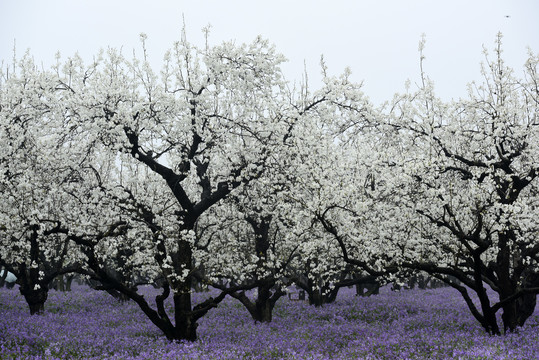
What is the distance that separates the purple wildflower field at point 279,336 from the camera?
42.5 ft

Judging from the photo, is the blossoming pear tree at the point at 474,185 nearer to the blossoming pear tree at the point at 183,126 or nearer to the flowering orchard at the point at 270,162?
the flowering orchard at the point at 270,162

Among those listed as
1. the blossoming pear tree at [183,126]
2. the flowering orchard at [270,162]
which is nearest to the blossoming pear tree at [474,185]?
the flowering orchard at [270,162]

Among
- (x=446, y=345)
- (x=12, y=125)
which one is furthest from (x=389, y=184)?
(x=12, y=125)

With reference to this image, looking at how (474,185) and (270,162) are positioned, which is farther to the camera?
(270,162)

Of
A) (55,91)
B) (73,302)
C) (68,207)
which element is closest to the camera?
(55,91)

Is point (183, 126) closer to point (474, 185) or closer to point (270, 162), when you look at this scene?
point (270, 162)

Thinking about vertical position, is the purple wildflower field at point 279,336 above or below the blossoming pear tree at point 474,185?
below

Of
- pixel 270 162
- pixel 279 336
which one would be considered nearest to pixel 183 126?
pixel 270 162

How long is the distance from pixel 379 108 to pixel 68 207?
45.1 feet

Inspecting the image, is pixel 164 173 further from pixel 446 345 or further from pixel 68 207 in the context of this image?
pixel 446 345

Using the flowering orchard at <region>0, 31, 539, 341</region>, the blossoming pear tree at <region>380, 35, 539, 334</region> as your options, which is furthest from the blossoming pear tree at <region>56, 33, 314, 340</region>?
the blossoming pear tree at <region>380, 35, 539, 334</region>

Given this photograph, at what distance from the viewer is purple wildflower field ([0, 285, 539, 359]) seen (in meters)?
12.9

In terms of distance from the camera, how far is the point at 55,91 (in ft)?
52.5

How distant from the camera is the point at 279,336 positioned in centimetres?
1636
